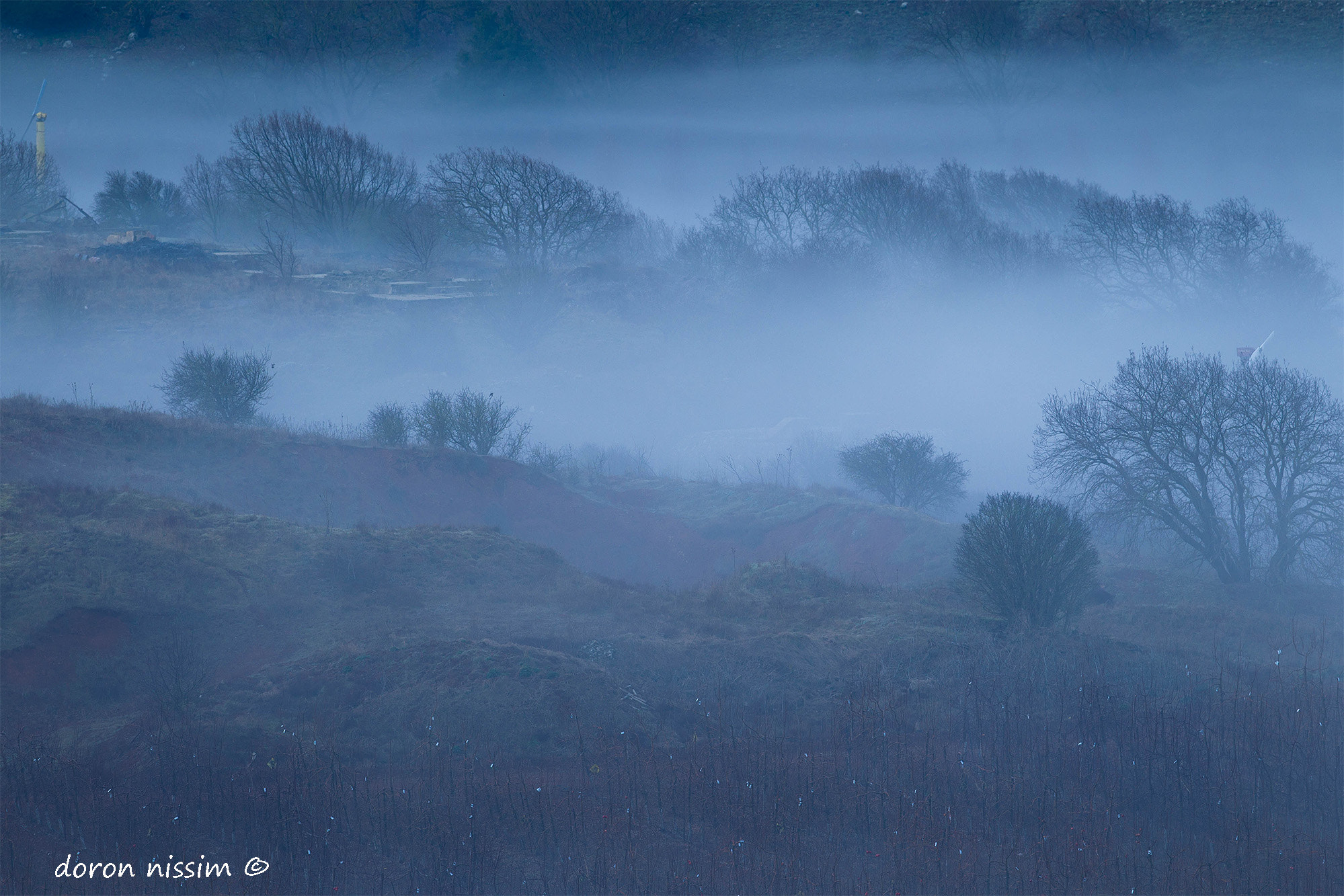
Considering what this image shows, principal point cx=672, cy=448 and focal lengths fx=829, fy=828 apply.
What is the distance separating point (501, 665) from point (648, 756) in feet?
8.21

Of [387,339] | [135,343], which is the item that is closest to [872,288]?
[387,339]

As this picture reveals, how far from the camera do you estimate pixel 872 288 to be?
47.6 meters

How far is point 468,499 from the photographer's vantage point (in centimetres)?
2194

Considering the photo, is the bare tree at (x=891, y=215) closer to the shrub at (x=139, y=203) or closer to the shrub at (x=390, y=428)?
the shrub at (x=390, y=428)

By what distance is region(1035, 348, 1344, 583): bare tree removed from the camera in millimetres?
19594

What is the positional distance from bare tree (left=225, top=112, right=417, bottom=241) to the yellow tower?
9151 mm

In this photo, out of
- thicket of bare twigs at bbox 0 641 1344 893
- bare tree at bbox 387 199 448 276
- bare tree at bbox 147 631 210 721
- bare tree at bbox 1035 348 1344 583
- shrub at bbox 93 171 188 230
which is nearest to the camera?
thicket of bare twigs at bbox 0 641 1344 893

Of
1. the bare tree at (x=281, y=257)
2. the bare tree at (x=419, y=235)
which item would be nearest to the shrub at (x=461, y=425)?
the bare tree at (x=281, y=257)

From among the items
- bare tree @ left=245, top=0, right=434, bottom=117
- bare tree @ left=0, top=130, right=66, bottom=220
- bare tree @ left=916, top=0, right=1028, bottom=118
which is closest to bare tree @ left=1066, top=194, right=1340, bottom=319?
bare tree @ left=916, top=0, right=1028, bottom=118

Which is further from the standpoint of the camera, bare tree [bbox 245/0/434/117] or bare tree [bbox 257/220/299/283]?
bare tree [bbox 245/0/434/117]

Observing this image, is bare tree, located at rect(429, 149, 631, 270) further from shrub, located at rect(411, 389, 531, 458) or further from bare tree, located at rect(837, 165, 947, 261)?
shrub, located at rect(411, 389, 531, 458)

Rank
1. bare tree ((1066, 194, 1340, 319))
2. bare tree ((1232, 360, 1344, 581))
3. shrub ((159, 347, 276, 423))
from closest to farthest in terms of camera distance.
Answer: bare tree ((1232, 360, 1344, 581))
shrub ((159, 347, 276, 423))
bare tree ((1066, 194, 1340, 319))

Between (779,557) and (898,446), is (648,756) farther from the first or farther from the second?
(898,446)

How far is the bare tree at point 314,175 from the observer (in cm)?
4141
